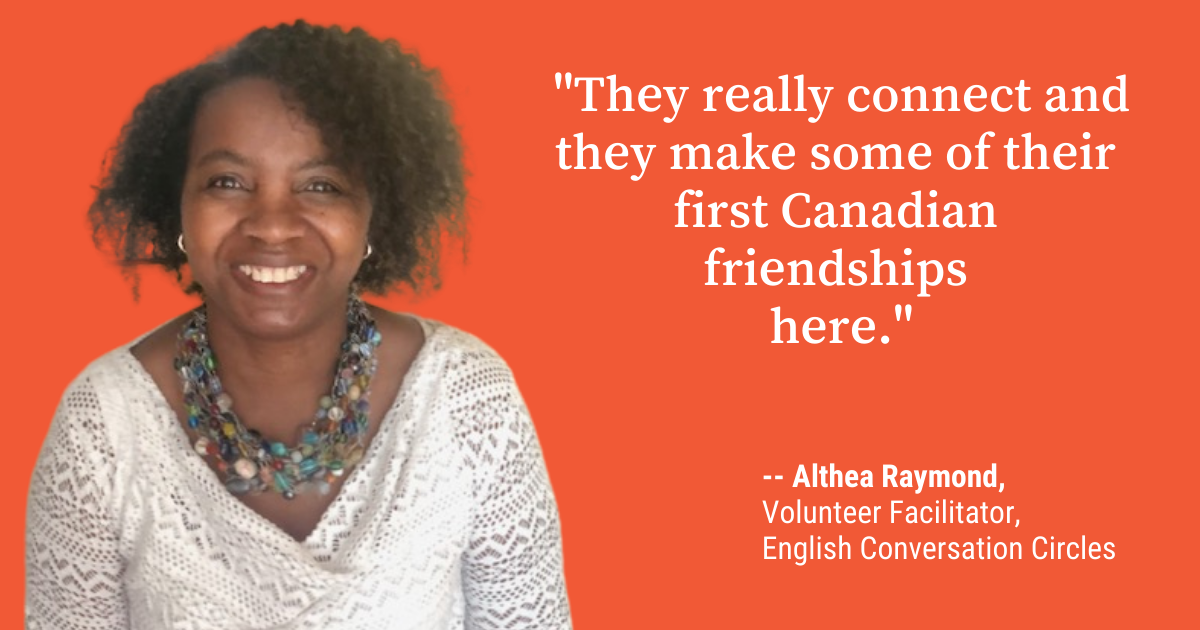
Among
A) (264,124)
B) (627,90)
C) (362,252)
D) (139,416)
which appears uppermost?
(627,90)

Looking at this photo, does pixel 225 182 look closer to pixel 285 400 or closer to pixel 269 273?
pixel 269 273

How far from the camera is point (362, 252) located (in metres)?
2.70

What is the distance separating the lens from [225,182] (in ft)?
8.50

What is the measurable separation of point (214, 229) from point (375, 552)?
23.4 inches

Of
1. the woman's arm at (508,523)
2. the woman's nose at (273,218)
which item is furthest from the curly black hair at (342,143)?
the woman's arm at (508,523)

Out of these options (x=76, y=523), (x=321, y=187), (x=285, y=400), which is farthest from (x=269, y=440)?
(x=321, y=187)

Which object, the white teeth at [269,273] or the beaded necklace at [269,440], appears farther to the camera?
the beaded necklace at [269,440]

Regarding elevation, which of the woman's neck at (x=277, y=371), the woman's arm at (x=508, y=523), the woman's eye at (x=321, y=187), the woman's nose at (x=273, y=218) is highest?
the woman's eye at (x=321, y=187)

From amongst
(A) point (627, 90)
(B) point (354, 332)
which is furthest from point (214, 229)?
(A) point (627, 90)

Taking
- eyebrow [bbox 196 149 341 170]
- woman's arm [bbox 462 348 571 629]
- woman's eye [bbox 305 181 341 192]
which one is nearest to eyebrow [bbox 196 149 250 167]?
eyebrow [bbox 196 149 341 170]

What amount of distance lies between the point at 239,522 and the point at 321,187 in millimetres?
566

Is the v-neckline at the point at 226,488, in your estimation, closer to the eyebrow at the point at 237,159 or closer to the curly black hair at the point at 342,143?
the curly black hair at the point at 342,143

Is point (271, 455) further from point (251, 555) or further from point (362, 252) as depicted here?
point (362, 252)

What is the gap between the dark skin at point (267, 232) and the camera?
257 centimetres
